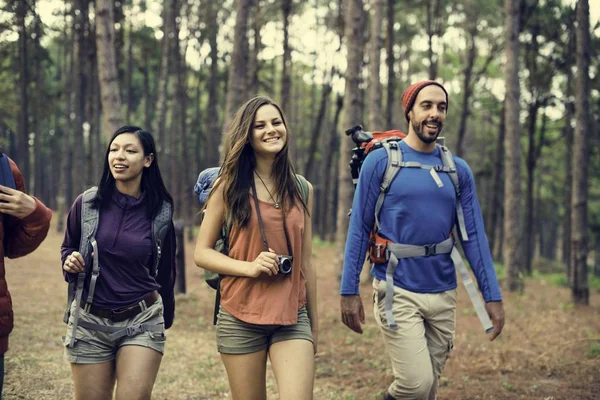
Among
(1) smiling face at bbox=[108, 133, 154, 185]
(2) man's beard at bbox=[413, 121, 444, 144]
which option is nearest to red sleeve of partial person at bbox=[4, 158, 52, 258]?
(1) smiling face at bbox=[108, 133, 154, 185]

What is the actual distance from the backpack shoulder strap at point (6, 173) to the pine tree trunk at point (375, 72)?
37.4 feet

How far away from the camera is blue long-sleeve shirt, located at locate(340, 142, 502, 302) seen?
443 cm

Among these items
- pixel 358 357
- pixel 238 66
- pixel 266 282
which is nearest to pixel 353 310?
pixel 266 282

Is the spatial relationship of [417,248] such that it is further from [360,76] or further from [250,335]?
[360,76]

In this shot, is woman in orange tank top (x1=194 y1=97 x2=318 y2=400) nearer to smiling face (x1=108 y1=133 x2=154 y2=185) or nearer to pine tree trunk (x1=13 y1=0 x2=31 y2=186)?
smiling face (x1=108 y1=133 x2=154 y2=185)

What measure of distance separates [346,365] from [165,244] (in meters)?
4.82

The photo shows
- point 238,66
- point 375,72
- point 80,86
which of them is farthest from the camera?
point 80,86

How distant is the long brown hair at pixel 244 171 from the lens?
392cm

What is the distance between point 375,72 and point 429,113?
10896 mm

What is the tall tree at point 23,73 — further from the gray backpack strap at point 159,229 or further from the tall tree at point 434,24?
the gray backpack strap at point 159,229

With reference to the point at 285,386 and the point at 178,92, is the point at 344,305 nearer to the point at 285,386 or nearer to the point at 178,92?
the point at 285,386

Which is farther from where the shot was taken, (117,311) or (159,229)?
(159,229)

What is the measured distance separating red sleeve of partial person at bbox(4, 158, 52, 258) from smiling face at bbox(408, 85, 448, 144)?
2.42 meters

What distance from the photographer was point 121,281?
409cm
